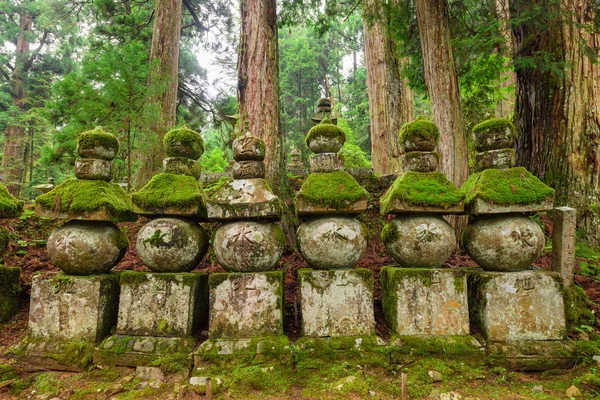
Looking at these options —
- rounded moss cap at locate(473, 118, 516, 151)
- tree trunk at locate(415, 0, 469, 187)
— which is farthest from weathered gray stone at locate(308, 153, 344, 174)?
tree trunk at locate(415, 0, 469, 187)

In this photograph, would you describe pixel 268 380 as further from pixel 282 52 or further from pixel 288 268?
pixel 282 52

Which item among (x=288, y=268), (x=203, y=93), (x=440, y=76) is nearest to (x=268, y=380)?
(x=288, y=268)

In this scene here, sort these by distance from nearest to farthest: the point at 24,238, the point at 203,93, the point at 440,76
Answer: the point at 24,238
the point at 440,76
the point at 203,93

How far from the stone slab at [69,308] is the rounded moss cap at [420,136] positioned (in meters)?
2.68

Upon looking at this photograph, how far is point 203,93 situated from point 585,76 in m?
10.4

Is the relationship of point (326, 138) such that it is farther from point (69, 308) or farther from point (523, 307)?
point (69, 308)

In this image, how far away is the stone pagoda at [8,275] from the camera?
2.89 meters

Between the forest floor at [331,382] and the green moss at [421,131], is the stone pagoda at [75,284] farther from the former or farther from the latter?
the green moss at [421,131]

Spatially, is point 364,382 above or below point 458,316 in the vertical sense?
below

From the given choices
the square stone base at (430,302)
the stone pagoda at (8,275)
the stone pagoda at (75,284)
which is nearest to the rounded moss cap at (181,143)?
the stone pagoda at (75,284)

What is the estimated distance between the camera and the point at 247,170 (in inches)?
108

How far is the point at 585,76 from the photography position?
13.5ft

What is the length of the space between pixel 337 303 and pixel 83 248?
2001mm

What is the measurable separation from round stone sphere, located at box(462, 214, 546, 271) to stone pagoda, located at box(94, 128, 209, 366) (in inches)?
88.1
